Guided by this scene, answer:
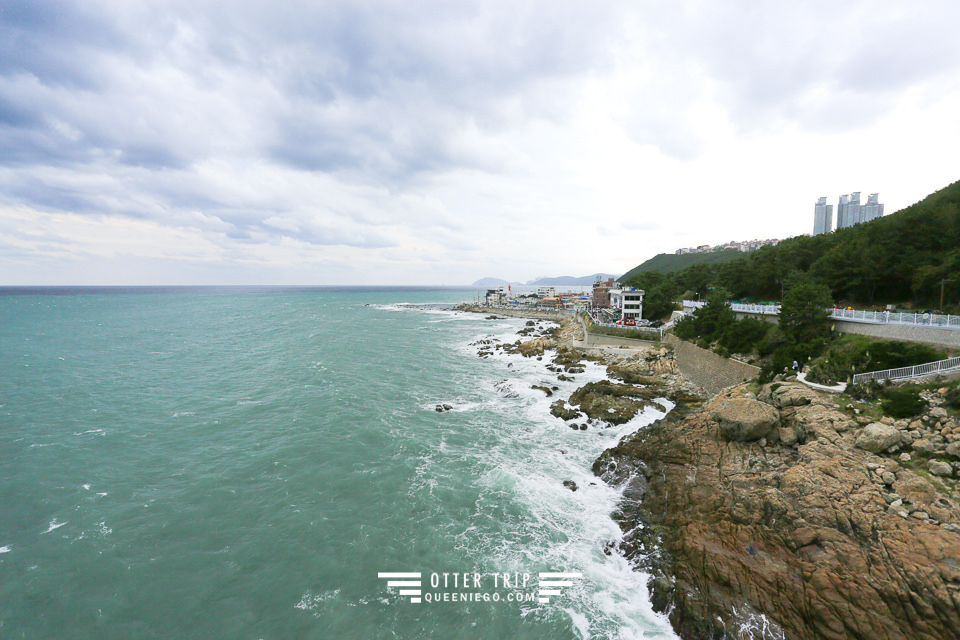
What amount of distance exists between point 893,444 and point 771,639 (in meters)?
8.56

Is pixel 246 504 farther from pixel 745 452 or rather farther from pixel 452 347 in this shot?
pixel 452 347

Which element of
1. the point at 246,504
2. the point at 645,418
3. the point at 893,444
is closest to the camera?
the point at 893,444

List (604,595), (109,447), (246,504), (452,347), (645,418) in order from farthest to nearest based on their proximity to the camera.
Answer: (452,347)
(645,418)
(109,447)
(246,504)
(604,595)

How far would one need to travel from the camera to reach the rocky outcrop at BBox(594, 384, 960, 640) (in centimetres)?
866

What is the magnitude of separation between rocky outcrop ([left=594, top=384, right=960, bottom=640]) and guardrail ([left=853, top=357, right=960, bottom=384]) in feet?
8.78

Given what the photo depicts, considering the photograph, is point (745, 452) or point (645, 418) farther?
point (645, 418)

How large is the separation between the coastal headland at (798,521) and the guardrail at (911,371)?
186cm

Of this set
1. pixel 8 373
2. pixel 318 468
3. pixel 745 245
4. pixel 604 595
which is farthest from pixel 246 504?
pixel 745 245

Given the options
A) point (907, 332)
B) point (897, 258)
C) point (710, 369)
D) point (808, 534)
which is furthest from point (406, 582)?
point (897, 258)

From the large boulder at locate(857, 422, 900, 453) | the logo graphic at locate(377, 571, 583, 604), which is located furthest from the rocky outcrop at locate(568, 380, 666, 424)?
the logo graphic at locate(377, 571, 583, 604)

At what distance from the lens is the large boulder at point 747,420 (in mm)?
15703

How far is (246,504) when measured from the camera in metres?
14.4

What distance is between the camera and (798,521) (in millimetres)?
11062

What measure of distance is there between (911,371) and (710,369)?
37.7 feet
